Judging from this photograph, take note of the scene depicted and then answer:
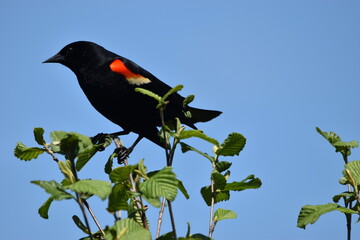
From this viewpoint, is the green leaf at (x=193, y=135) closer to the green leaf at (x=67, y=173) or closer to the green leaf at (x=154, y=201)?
the green leaf at (x=154, y=201)

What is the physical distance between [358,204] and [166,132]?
0.73 metres

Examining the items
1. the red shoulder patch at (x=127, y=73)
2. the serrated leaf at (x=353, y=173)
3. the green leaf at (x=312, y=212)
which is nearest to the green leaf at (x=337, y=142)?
the serrated leaf at (x=353, y=173)

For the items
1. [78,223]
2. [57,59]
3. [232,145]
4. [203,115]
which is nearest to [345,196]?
[232,145]

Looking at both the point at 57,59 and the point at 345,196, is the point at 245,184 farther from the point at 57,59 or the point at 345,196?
the point at 57,59

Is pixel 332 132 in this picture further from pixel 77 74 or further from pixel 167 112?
pixel 77 74

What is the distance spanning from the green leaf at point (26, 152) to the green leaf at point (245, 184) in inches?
29.8

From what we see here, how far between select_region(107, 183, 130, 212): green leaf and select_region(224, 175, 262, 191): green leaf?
0.43 meters

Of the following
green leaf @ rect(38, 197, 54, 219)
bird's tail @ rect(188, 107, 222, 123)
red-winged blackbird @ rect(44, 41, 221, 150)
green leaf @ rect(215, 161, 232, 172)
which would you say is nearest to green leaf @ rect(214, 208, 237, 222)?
green leaf @ rect(215, 161, 232, 172)

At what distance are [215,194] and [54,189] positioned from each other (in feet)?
2.48

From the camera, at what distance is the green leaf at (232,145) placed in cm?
185

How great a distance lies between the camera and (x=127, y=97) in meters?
4.28

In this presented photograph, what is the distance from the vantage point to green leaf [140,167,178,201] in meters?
1.46

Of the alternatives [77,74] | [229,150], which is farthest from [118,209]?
[77,74]

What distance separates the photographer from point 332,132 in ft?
6.23
